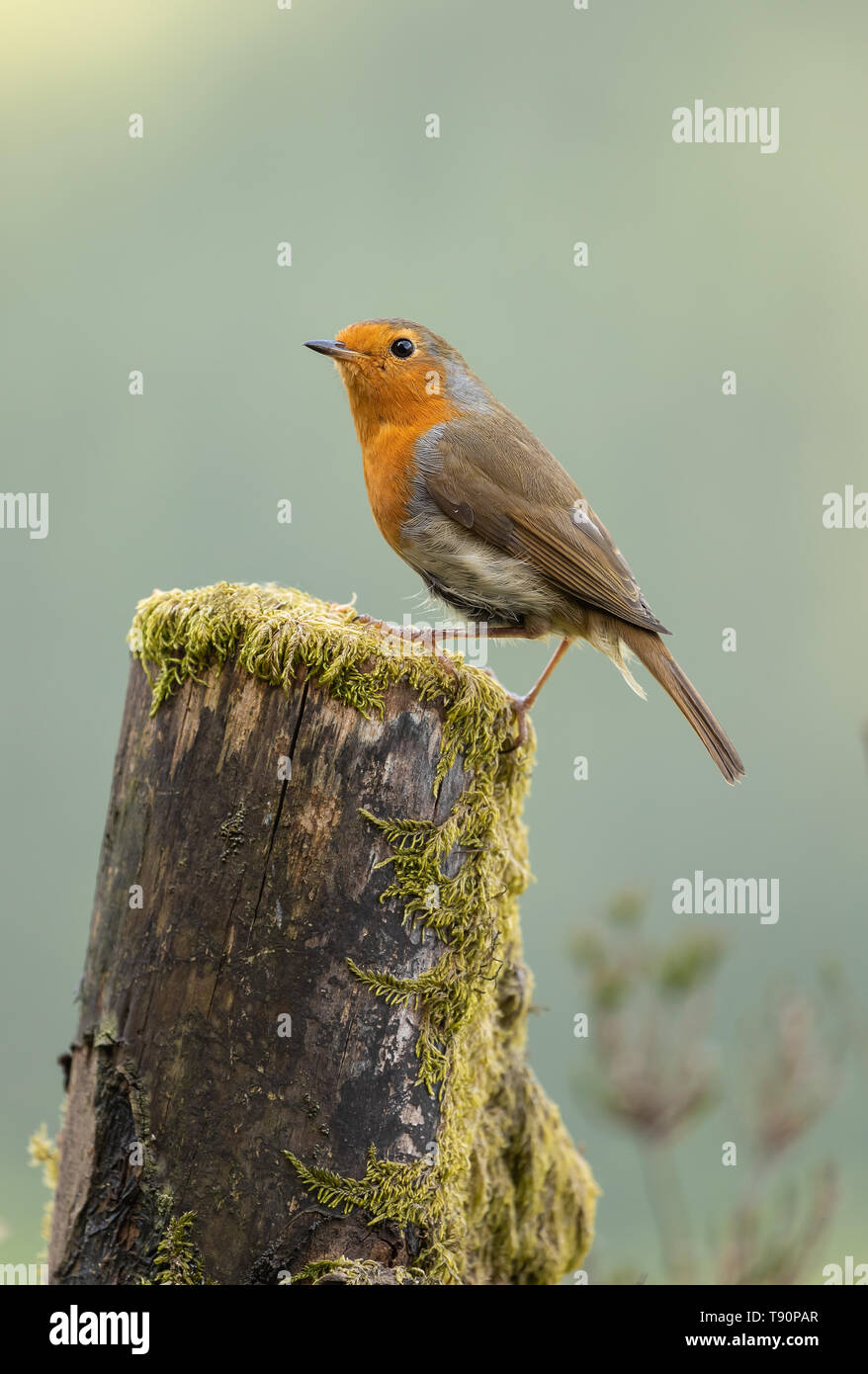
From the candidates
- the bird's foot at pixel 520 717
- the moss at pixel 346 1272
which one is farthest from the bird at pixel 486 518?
the moss at pixel 346 1272

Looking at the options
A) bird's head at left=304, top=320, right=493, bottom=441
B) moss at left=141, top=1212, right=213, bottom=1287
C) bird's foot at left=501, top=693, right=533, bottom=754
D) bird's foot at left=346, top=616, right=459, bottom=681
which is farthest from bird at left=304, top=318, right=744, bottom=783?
moss at left=141, top=1212, right=213, bottom=1287

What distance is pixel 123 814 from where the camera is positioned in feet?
11.6

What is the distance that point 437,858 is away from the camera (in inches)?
133

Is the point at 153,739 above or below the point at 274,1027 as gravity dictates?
above

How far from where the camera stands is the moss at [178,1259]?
10.4ft

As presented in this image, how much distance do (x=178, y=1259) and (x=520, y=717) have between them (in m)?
1.94

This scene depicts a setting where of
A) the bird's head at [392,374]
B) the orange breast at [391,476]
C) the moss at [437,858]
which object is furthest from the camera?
the bird's head at [392,374]

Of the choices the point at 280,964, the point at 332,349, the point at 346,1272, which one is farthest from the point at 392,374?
the point at 346,1272

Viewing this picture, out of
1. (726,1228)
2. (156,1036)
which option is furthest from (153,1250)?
(726,1228)

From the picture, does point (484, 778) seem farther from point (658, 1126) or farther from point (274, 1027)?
point (658, 1126)

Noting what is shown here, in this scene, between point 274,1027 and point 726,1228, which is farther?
point 726,1228

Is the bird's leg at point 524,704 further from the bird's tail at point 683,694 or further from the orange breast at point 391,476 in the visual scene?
the orange breast at point 391,476
